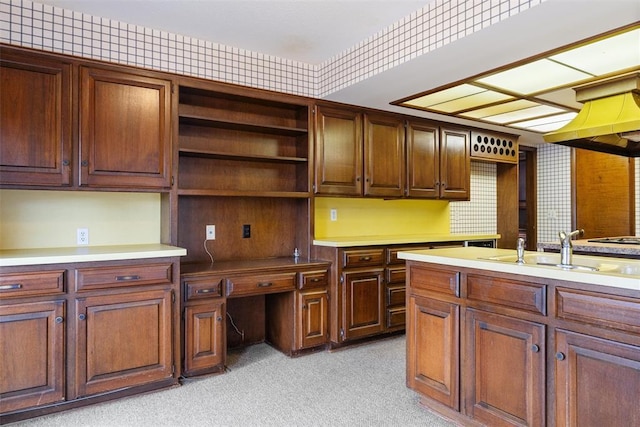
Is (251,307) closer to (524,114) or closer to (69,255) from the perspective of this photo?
(69,255)

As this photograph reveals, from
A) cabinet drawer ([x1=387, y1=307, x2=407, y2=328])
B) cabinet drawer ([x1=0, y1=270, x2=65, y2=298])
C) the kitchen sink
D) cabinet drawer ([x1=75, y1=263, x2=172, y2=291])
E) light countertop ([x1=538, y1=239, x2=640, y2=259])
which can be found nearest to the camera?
the kitchen sink

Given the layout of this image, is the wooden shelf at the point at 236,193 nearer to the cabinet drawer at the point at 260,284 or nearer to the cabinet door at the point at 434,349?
the cabinet drawer at the point at 260,284

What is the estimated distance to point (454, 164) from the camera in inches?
176

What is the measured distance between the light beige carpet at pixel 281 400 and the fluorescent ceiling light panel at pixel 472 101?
2308 millimetres

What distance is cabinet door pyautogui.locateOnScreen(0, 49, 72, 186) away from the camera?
2361 millimetres

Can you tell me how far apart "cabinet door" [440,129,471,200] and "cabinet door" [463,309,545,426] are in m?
2.49

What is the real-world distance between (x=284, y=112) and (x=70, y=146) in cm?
176

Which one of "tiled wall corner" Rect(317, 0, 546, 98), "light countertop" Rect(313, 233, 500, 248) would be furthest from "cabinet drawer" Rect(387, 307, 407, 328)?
"tiled wall corner" Rect(317, 0, 546, 98)

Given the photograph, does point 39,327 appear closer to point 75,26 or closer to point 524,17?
point 75,26

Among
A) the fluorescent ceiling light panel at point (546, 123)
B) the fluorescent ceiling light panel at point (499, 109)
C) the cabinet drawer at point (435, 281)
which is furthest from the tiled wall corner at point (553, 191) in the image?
the cabinet drawer at point (435, 281)

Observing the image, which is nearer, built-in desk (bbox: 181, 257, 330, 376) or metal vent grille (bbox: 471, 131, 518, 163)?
built-in desk (bbox: 181, 257, 330, 376)

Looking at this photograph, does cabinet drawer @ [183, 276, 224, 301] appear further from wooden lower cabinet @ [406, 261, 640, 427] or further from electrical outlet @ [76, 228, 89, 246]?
wooden lower cabinet @ [406, 261, 640, 427]

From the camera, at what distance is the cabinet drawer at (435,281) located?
2174 mm

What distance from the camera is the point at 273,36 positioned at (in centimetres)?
297
